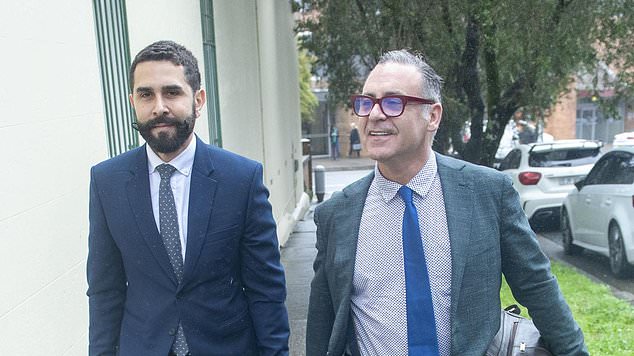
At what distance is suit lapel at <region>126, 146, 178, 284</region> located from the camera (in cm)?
230

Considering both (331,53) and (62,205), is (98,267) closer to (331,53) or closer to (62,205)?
(62,205)

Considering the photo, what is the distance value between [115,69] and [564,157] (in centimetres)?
889

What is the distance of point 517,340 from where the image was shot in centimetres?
221

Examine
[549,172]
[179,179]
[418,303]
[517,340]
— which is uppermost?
[179,179]

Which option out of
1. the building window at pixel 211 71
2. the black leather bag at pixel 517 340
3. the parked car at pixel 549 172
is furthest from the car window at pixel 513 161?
the black leather bag at pixel 517 340

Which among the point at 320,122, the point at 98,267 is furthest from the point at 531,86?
the point at 320,122

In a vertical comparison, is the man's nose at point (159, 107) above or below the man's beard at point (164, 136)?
above

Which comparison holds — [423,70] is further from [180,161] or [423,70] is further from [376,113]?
[180,161]

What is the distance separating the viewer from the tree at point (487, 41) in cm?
743

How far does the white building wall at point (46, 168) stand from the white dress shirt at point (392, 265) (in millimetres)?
1421

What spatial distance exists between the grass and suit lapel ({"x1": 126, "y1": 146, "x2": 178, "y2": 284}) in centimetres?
393

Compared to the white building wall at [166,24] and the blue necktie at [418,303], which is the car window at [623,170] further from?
the blue necktie at [418,303]

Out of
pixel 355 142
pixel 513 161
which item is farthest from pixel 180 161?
A: pixel 355 142

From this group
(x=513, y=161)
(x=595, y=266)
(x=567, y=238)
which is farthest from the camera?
(x=513, y=161)
